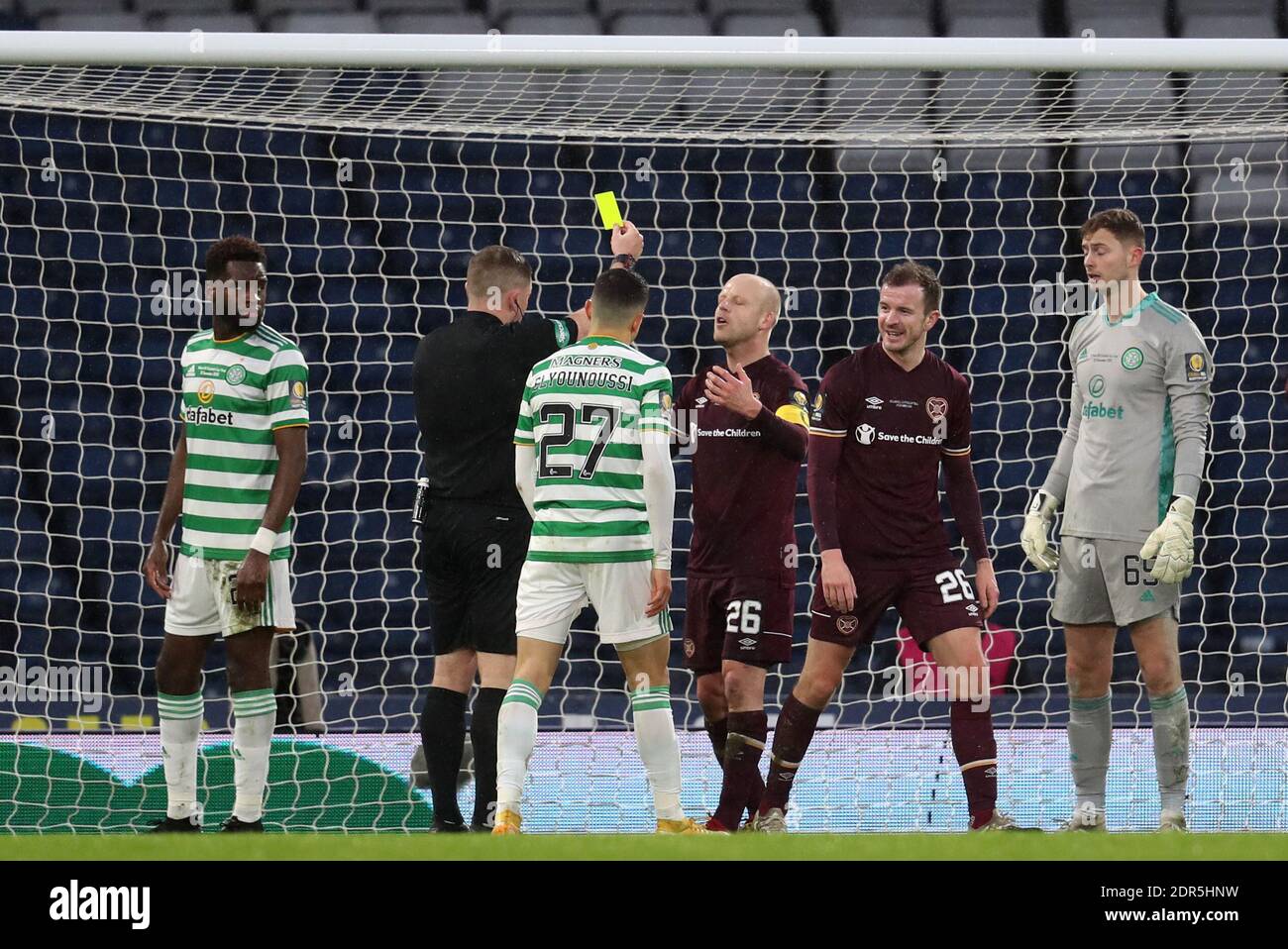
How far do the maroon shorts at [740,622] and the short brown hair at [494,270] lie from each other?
1.12 meters

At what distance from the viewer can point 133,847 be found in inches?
142

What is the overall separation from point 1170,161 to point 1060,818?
17.4 feet

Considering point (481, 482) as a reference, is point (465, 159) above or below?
above

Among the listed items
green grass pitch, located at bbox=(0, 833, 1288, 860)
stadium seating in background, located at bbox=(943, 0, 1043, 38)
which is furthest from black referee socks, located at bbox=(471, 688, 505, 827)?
stadium seating in background, located at bbox=(943, 0, 1043, 38)

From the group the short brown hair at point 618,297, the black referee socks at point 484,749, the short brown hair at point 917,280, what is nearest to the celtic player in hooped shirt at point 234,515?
the black referee socks at point 484,749

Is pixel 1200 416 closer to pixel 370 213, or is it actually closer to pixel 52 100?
pixel 52 100

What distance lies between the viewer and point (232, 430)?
4930mm

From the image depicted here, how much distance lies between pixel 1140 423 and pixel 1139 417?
18 millimetres

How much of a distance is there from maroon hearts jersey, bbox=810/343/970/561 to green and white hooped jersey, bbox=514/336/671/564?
72 centimetres

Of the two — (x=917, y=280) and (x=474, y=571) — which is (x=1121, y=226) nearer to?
(x=917, y=280)

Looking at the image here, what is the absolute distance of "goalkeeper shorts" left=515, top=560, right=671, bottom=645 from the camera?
4.58m

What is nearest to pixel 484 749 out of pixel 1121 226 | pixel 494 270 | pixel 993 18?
pixel 494 270

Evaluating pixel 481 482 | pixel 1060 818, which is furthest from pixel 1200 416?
pixel 481 482

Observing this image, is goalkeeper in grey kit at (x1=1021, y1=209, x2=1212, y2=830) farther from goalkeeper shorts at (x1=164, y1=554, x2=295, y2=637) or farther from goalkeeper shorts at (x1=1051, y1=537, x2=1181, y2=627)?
goalkeeper shorts at (x1=164, y1=554, x2=295, y2=637)
